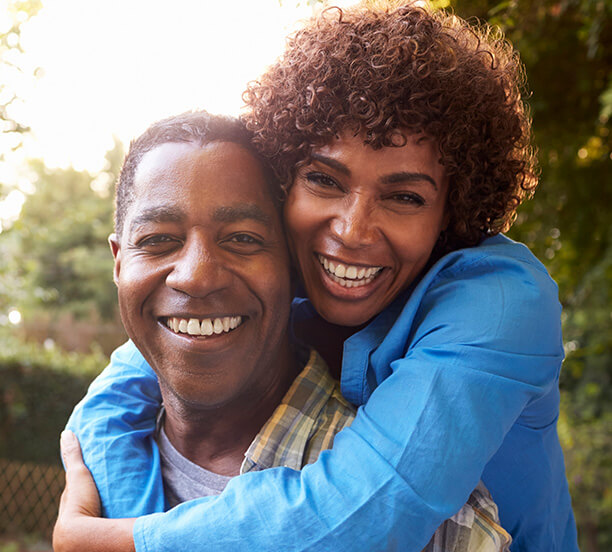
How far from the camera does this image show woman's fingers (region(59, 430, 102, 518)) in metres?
1.93

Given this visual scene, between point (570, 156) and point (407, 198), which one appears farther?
point (570, 156)

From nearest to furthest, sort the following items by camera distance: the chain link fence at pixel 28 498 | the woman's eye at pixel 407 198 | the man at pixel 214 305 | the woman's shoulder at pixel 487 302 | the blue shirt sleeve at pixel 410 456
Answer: the blue shirt sleeve at pixel 410 456 < the woman's shoulder at pixel 487 302 < the man at pixel 214 305 < the woman's eye at pixel 407 198 < the chain link fence at pixel 28 498

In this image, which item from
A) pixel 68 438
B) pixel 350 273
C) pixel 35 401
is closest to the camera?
pixel 350 273

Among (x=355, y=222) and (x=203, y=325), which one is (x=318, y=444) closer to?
(x=203, y=325)

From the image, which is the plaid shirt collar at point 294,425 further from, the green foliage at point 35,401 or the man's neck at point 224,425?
the green foliage at point 35,401

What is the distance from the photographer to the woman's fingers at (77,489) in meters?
1.93

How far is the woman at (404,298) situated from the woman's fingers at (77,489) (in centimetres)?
3

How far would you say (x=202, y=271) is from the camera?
173 centimetres

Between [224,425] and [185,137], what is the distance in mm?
850

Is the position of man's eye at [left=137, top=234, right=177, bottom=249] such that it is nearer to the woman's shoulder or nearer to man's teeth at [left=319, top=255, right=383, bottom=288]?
man's teeth at [left=319, top=255, right=383, bottom=288]

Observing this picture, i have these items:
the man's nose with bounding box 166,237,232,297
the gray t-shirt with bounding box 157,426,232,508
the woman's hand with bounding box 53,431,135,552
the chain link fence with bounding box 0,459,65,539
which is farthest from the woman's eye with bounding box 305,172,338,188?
the chain link fence with bounding box 0,459,65,539

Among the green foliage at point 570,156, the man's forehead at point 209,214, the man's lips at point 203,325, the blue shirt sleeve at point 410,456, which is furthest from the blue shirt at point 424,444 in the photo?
the green foliage at point 570,156

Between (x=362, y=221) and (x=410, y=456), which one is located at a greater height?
(x=362, y=221)

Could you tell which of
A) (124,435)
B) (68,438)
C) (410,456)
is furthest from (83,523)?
(410,456)
